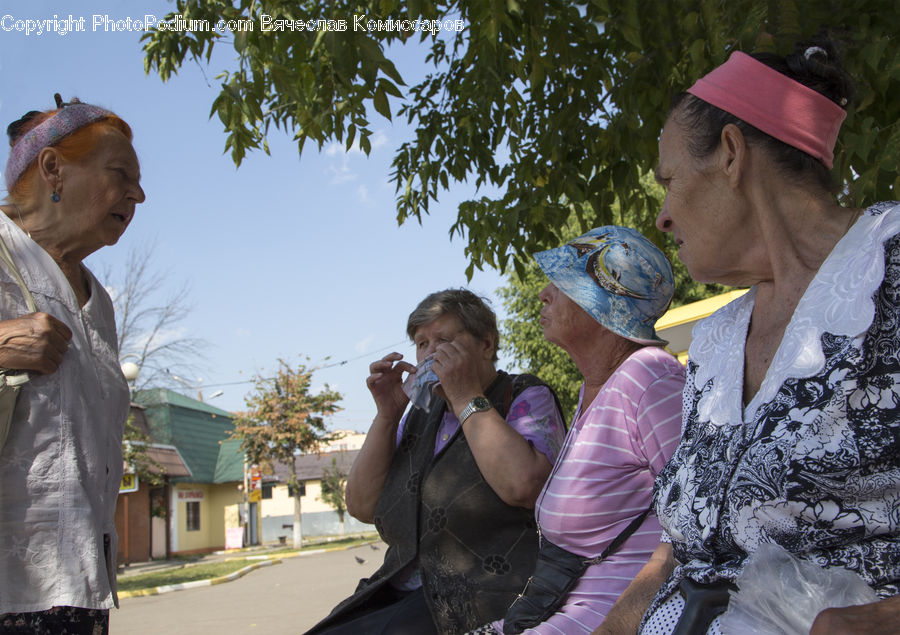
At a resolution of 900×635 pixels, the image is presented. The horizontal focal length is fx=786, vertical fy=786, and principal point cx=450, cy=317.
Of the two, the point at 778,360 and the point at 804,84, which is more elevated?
the point at 804,84

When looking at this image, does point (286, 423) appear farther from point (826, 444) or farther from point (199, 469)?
point (826, 444)

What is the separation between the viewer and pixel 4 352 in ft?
6.37

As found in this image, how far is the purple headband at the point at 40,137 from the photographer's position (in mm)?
2250

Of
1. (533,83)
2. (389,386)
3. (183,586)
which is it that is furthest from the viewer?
(183,586)

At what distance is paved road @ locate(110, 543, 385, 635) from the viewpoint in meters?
10.2

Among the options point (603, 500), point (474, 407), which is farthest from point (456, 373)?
point (603, 500)

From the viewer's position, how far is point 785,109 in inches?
61.6

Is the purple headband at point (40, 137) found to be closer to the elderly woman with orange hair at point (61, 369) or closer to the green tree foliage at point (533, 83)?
the elderly woman with orange hair at point (61, 369)

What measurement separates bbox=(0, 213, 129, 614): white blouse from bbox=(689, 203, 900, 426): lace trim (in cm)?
156

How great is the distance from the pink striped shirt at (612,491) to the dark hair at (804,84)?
0.76 m

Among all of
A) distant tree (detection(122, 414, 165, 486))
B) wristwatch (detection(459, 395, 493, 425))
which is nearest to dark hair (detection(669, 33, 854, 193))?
wristwatch (detection(459, 395, 493, 425))

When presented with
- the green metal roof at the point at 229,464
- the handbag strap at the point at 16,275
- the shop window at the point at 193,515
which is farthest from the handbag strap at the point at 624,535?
the green metal roof at the point at 229,464

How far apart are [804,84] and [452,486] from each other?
5.54ft

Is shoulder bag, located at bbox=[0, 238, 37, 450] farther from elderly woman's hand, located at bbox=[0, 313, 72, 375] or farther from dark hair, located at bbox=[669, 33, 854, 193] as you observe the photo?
dark hair, located at bbox=[669, 33, 854, 193]
